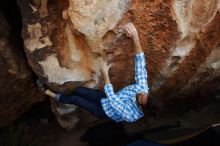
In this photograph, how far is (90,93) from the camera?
3779 mm

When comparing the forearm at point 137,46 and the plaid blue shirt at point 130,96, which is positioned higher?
the forearm at point 137,46

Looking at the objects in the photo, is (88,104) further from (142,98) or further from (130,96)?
(142,98)

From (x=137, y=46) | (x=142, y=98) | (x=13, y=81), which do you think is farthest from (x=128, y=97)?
(x=13, y=81)

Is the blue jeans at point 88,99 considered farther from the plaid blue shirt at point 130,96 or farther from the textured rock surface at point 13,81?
the textured rock surface at point 13,81

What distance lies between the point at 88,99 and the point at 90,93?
0.06 metres

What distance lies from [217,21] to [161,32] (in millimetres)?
621

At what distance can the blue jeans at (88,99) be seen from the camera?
3.75 metres

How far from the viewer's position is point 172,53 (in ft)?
12.4

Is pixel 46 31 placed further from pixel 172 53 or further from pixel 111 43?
pixel 172 53

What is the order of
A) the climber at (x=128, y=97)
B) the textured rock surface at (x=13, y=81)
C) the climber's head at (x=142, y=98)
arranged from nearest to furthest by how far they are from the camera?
the climber's head at (x=142, y=98) < the climber at (x=128, y=97) < the textured rock surface at (x=13, y=81)

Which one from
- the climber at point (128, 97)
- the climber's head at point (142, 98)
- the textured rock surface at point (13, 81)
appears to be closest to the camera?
the climber's head at point (142, 98)

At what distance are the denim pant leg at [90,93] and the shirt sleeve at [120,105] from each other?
0.98ft

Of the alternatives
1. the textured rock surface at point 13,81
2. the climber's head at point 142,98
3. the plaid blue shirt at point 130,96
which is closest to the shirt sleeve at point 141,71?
the plaid blue shirt at point 130,96

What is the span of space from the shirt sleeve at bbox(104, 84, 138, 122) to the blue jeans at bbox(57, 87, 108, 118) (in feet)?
1.00
